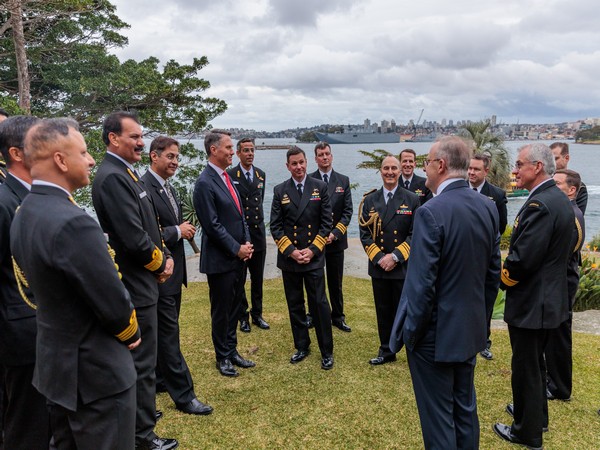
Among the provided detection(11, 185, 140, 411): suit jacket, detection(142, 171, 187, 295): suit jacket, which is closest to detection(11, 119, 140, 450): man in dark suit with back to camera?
detection(11, 185, 140, 411): suit jacket

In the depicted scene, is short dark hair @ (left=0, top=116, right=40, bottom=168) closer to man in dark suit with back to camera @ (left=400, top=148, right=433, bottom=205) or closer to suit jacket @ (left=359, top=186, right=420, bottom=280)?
suit jacket @ (left=359, top=186, right=420, bottom=280)

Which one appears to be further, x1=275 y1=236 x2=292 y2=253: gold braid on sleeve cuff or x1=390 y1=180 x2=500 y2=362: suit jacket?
x1=275 y1=236 x2=292 y2=253: gold braid on sleeve cuff

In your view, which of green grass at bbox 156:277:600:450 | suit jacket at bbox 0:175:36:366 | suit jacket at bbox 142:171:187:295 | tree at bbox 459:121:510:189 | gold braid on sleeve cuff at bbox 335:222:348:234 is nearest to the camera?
suit jacket at bbox 0:175:36:366

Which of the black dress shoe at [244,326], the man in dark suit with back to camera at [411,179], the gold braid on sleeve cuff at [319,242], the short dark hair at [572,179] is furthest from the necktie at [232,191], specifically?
the short dark hair at [572,179]

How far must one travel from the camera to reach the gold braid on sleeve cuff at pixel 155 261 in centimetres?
293

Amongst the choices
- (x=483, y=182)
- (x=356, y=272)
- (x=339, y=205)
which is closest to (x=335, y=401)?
(x=339, y=205)

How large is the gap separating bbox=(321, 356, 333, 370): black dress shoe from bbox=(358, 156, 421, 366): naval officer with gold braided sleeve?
0.46 meters

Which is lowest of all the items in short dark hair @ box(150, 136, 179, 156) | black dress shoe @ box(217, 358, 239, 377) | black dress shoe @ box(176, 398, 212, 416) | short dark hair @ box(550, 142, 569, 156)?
black dress shoe @ box(217, 358, 239, 377)

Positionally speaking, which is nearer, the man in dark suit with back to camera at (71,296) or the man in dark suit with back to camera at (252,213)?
the man in dark suit with back to camera at (71,296)

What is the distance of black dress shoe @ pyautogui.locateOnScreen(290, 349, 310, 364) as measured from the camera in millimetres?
4625

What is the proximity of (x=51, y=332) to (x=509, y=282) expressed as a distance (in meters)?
2.97

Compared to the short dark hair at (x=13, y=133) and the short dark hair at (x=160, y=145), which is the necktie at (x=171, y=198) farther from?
the short dark hair at (x=13, y=133)

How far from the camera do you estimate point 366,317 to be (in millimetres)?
6074

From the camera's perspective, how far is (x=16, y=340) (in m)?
2.41
